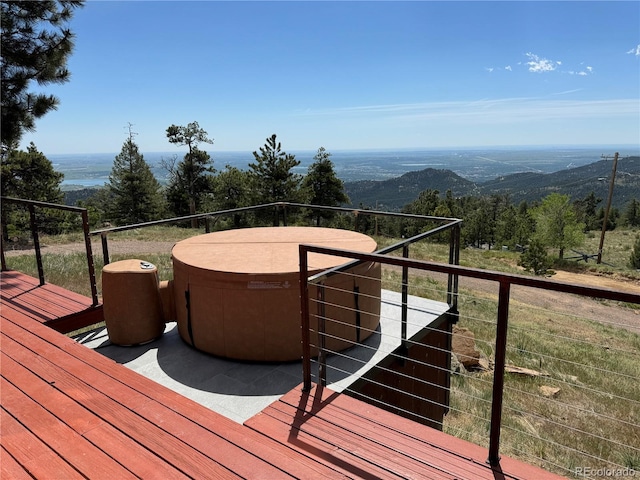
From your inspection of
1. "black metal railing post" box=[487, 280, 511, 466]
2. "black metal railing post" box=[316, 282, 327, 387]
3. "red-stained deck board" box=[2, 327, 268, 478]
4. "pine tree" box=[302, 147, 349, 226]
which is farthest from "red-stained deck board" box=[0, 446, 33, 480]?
"pine tree" box=[302, 147, 349, 226]

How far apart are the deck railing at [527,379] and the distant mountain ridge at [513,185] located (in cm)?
10189

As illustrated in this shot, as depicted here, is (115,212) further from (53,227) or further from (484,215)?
(484,215)

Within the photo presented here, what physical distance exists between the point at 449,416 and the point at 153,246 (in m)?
11.3

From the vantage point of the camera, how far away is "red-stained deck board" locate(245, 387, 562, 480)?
1839mm

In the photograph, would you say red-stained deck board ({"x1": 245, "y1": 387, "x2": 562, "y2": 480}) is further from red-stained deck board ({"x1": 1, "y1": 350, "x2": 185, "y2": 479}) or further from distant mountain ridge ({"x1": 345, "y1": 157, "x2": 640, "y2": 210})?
distant mountain ridge ({"x1": 345, "y1": 157, "x2": 640, "y2": 210})

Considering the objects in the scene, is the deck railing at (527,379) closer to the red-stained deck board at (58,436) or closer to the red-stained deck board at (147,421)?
the red-stained deck board at (147,421)

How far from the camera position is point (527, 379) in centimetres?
655

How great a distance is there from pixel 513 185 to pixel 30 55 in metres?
164

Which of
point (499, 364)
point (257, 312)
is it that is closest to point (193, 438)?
point (257, 312)

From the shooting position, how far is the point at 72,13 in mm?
8117

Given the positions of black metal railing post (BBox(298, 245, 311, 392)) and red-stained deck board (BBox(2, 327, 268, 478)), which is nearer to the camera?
red-stained deck board (BBox(2, 327, 268, 478))

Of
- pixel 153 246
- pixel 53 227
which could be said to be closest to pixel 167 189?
pixel 53 227

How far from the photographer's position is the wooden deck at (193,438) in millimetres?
1840

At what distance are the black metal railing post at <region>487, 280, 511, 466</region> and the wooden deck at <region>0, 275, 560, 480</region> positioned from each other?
94 millimetres
